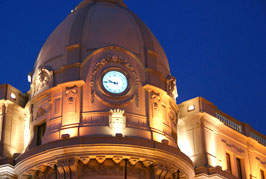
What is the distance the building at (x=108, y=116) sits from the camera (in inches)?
1606

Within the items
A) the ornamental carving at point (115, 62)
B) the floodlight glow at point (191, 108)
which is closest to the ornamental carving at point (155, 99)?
the ornamental carving at point (115, 62)

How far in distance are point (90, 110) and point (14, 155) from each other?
21.1 feet

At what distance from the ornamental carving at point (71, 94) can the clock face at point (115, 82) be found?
1.93 m

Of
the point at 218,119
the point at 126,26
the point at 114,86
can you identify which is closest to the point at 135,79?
the point at 114,86

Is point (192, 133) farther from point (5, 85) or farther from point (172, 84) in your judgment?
point (5, 85)

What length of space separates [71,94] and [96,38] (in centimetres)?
471

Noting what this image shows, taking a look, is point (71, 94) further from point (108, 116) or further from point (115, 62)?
point (115, 62)

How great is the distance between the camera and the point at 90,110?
4275 cm

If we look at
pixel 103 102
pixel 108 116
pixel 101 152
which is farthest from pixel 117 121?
pixel 101 152

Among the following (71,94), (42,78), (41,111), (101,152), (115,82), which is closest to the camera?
(101,152)

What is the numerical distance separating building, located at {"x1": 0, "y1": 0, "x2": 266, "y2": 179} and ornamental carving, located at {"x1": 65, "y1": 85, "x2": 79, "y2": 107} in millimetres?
46

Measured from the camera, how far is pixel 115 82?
43.7m

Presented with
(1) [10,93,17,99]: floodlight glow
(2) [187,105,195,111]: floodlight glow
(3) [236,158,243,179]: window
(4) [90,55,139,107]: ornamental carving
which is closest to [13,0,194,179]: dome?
(4) [90,55,139,107]: ornamental carving

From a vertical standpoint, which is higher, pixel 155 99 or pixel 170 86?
pixel 170 86
